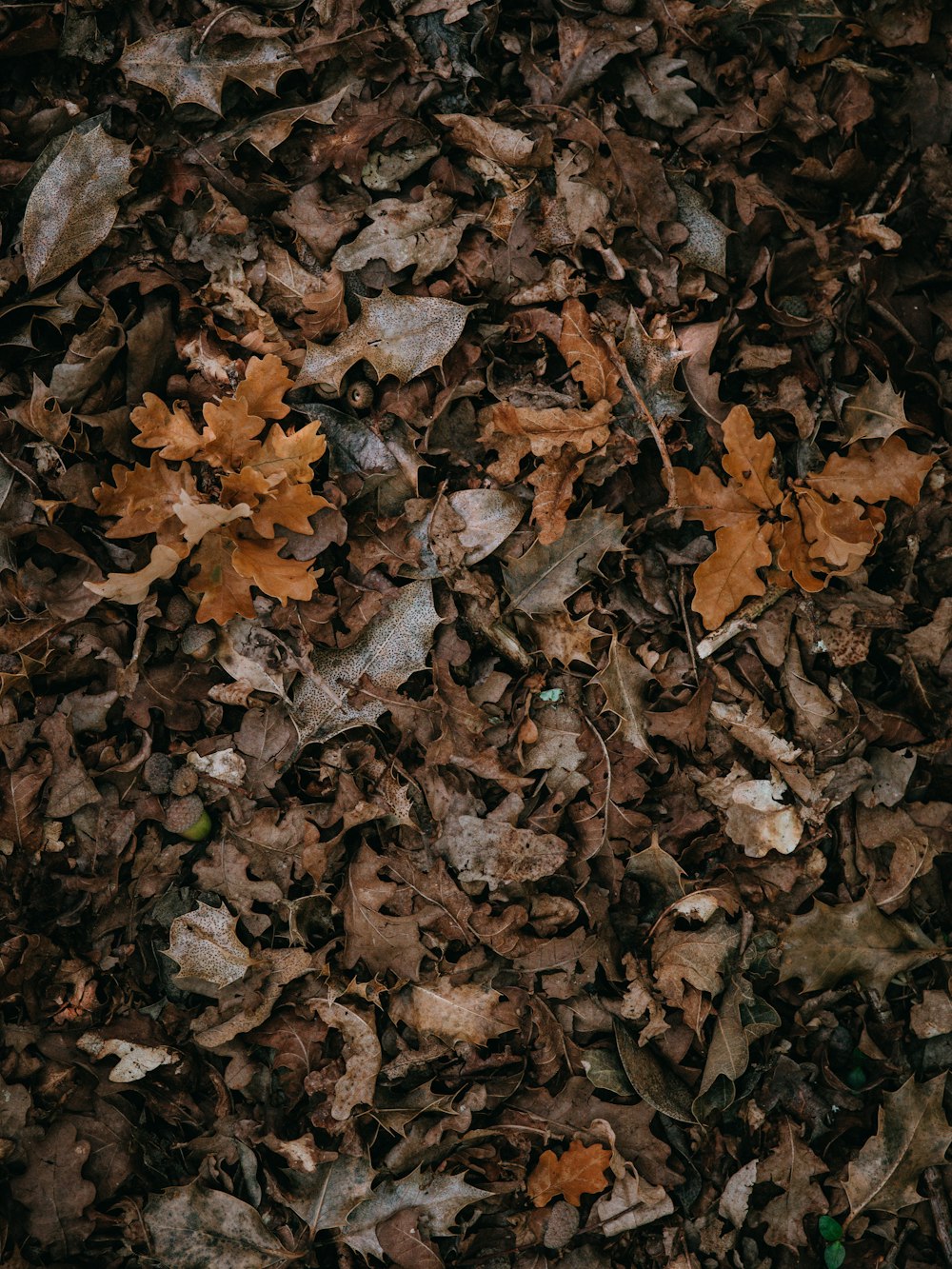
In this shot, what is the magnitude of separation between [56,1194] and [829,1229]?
7.79ft

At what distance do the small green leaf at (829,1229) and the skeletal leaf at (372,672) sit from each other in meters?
2.11

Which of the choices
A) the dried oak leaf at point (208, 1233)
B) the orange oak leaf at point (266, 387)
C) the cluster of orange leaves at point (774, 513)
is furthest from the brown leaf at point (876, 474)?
the dried oak leaf at point (208, 1233)

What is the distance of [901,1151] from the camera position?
9.05 feet

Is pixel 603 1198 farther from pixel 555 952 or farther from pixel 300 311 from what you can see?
pixel 300 311

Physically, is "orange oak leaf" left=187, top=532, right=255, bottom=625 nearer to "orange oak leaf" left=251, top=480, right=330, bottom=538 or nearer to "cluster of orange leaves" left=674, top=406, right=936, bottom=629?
"orange oak leaf" left=251, top=480, right=330, bottom=538

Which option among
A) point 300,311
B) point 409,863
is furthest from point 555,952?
point 300,311

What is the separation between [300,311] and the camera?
2.76 m

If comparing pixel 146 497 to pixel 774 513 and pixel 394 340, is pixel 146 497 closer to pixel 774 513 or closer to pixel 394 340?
pixel 394 340

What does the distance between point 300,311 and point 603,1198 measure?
2.93 meters

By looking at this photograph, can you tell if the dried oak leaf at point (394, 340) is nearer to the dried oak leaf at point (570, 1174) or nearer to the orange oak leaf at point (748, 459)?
the orange oak leaf at point (748, 459)

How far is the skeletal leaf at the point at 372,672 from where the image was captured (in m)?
2.74

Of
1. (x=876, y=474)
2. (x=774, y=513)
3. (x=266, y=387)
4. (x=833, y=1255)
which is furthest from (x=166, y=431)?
(x=833, y=1255)

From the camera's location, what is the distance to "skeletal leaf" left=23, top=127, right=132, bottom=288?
266 cm

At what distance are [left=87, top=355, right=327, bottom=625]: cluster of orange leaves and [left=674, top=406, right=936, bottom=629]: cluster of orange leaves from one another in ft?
3.91
